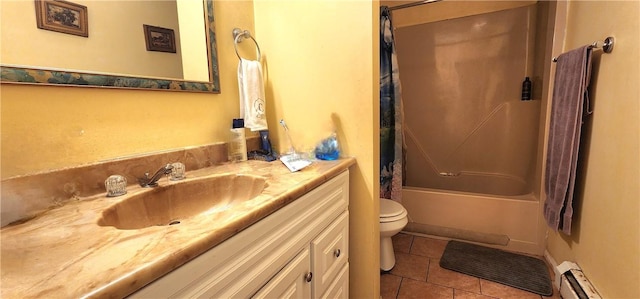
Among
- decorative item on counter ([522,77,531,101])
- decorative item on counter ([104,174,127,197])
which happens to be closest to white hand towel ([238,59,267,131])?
decorative item on counter ([104,174,127,197])

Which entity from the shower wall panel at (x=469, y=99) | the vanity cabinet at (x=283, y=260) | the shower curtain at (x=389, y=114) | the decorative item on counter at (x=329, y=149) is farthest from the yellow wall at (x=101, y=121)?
the shower wall panel at (x=469, y=99)

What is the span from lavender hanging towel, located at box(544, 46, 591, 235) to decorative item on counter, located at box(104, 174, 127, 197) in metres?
1.93

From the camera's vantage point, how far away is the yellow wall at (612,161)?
0.99m

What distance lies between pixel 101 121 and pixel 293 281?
74 cm

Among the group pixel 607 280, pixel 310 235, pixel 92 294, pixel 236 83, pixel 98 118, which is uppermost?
pixel 236 83

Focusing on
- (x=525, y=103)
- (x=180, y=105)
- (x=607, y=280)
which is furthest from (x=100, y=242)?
(x=525, y=103)

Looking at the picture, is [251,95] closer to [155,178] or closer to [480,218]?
[155,178]

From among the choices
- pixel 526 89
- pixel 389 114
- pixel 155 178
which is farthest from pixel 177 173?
pixel 526 89

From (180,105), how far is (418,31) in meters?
2.36

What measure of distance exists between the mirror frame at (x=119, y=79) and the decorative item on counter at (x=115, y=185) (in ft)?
0.90

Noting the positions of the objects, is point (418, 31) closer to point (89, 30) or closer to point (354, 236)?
point (354, 236)

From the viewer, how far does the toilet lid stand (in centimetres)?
152

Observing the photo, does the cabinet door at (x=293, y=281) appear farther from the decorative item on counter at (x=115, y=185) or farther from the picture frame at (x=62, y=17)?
the picture frame at (x=62, y=17)

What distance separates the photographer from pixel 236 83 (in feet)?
4.07
